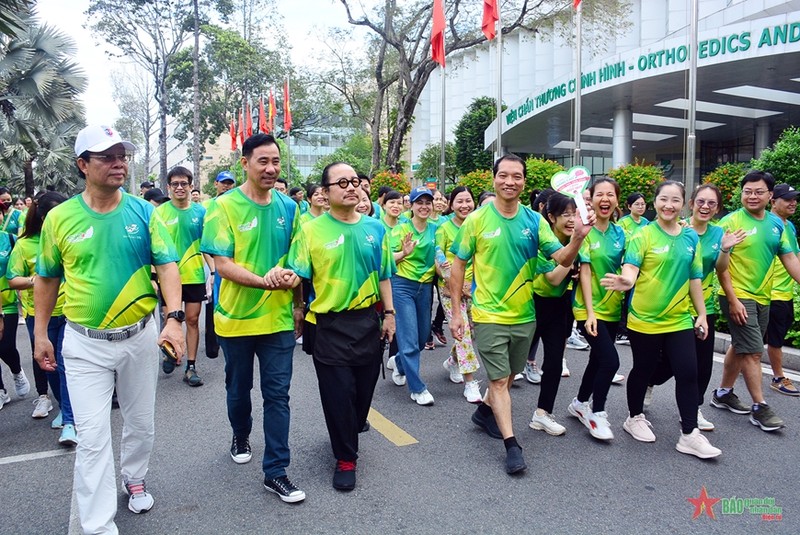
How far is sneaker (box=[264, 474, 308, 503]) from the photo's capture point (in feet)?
11.7

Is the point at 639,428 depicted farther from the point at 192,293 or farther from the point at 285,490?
the point at 192,293

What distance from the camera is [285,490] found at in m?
3.61

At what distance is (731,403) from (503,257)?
2.43m

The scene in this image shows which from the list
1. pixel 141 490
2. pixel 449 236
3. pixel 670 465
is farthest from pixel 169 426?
pixel 670 465

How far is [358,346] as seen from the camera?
12.6ft

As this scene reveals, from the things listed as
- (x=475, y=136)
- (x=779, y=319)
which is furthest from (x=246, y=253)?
(x=475, y=136)

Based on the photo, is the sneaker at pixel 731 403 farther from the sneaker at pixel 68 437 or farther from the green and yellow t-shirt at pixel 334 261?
the sneaker at pixel 68 437

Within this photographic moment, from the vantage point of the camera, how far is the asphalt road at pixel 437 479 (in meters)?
3.38

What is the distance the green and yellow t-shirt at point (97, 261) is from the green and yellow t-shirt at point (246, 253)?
0.42 m

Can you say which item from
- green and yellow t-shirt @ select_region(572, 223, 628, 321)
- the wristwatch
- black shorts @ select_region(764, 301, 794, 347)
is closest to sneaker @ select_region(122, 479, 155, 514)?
the wristwatch

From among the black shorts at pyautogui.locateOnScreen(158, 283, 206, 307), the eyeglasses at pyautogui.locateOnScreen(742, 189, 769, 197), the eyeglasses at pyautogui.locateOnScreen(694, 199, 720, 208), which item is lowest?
the black shorts at pyautogui.locateOnScreen(158, 283, 206, 307)

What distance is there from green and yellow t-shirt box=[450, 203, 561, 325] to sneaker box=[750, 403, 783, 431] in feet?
6.31

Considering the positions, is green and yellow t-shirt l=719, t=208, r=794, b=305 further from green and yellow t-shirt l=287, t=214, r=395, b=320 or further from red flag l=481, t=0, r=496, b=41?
red flag l=481, t=0, r=496, b=41

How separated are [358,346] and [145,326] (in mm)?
1179
